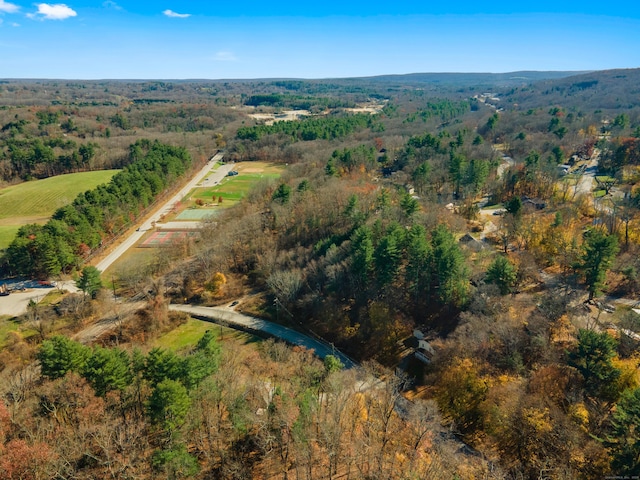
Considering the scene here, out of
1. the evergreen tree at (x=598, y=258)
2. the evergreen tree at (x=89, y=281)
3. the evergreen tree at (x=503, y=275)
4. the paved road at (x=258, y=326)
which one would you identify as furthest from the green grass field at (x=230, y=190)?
the evergreen tree at (x=598, y=258)

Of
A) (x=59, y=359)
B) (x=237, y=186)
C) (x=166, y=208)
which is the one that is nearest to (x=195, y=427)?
(x=59, y=359)

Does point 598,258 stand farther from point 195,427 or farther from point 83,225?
point 83,225

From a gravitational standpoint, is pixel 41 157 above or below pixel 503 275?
above

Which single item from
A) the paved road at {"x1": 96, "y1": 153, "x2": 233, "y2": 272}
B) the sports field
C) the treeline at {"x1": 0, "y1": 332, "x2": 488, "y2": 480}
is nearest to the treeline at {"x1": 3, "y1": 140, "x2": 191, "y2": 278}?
the paved road at {"x1": 96, "y1": 153, "x2": 233, "y2": 272}

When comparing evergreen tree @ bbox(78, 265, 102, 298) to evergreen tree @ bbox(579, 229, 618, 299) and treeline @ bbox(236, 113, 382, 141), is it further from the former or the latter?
treeline @ bbox(236, 113, 382, 141)

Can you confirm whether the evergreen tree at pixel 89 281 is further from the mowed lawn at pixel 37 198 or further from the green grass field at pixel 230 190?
the green grass field at pixel 230 190
